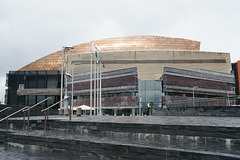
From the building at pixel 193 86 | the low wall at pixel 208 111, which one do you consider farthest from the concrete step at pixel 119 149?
the building at pixel 193 86

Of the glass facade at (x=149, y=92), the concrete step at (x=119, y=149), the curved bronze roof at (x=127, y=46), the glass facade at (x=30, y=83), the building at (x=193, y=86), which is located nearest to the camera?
the concrete step at (x=119, y=149)

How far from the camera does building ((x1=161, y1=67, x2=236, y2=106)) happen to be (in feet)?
147

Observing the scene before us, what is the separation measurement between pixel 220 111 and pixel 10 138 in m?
15.9

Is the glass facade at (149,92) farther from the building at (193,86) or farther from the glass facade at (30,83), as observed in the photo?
the glass facade at (30,83)

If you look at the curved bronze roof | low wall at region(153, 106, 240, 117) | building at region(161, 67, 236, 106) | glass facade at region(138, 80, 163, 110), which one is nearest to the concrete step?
low wall at region(153, 106, 240, 117)

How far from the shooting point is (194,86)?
48.5 meters

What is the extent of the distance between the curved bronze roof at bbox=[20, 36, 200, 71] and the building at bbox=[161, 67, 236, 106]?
58.5 ft

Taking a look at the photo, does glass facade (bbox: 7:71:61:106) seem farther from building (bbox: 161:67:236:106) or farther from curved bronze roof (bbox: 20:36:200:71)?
building (bbox: 161:67:236:106)

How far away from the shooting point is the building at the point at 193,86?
44659mm

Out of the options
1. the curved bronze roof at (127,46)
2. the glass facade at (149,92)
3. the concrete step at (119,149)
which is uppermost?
the curved bronze roof at (127,46)

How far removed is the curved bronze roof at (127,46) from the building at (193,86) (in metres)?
17.8

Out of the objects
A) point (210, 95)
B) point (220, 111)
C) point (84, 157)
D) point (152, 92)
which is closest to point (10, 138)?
point (84, 157)

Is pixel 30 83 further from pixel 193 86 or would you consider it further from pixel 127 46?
pixel 193 86

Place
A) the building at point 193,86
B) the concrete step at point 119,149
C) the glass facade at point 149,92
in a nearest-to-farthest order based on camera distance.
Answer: the concrete step at point 119,149, the glass facade at point 149,92, the building at point 193,86
